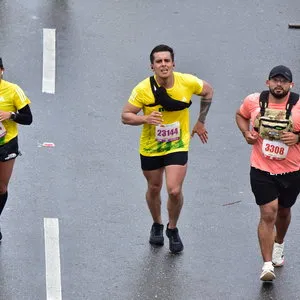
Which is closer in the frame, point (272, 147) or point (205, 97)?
point (272, 147)

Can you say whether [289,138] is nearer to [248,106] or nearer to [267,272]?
[248,106]

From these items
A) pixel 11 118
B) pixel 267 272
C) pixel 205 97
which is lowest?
pixel 267 272

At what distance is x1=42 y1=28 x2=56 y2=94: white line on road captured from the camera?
15078mm

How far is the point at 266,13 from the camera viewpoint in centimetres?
1777

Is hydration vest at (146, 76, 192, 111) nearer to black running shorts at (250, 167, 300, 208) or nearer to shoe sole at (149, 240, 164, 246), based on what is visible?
black running shorts at (250, 167, 300, 208)

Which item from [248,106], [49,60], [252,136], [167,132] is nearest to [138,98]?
[167,132]

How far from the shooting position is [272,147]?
34.3 feet

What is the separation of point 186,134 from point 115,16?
647cm

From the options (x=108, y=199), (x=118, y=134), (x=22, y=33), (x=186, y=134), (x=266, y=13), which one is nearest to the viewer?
(x=186, y=134)

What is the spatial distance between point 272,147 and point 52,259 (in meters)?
2.29

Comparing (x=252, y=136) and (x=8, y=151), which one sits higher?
(x=252, y=136)

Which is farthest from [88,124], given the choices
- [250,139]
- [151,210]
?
[250,139]

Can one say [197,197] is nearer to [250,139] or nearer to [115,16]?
[250,139]

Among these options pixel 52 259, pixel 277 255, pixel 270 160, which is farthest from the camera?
pixel 277 255
